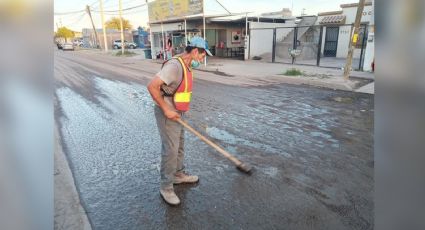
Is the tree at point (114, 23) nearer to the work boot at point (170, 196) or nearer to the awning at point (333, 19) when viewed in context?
the awning at point (333, 19)

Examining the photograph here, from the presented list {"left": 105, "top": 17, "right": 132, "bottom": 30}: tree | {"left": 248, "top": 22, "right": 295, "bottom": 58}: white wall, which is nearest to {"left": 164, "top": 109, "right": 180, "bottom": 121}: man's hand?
{"left": 248, "top": 22, "right": 295, "bottom": 58}: white wall

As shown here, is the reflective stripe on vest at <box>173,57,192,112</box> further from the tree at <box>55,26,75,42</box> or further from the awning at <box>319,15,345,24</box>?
the tree at <box>55,26,75,42</box>

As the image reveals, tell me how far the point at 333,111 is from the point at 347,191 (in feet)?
14.3

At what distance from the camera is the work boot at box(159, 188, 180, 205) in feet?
11.8

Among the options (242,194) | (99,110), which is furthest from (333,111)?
(99,110)

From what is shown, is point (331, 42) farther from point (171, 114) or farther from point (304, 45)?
point (171, 114)

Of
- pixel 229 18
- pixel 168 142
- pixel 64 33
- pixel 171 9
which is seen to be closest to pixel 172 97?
pixel 168 142

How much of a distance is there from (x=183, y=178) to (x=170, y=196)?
Result: 459 millimetres

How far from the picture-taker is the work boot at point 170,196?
11.8 ft

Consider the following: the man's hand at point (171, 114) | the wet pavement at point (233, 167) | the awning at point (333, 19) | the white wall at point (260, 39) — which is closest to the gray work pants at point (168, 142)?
the man's hand at point (171, 114)

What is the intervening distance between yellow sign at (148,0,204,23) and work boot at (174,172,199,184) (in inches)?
684

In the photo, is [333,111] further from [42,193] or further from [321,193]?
[42,193]

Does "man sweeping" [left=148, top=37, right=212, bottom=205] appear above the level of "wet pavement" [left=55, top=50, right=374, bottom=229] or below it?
above

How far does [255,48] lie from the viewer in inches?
901
